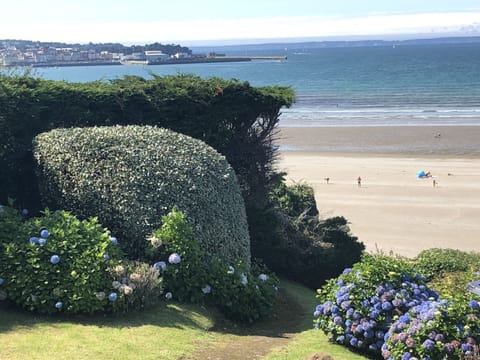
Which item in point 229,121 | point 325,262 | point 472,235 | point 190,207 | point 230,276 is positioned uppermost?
point 229,121

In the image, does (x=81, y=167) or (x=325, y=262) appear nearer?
(x=81, y=167)

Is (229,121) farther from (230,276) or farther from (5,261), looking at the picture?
(5,261)

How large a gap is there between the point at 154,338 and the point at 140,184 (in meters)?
2.74

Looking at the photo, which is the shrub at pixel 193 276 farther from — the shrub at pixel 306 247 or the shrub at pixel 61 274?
the shrub at pixel 306 247

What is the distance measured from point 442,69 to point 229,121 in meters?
107

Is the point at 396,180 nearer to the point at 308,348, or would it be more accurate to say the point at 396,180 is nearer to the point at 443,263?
the point at 443,263

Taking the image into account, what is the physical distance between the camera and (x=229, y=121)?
1247 centimetres

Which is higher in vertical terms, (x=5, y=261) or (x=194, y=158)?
(x=194, y=158)

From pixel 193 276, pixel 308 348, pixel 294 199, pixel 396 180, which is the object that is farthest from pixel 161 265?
pixel 396 180

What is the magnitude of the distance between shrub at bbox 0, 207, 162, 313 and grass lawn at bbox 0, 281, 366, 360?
0.55 feet

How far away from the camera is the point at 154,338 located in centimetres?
728

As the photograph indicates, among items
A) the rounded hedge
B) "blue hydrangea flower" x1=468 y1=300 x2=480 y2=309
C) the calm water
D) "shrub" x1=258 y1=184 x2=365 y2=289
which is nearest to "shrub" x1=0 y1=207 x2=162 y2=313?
the rounded hedge

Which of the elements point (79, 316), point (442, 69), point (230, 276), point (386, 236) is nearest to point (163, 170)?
point (230, 276)

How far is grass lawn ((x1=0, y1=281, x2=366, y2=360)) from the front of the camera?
22.1 ft
